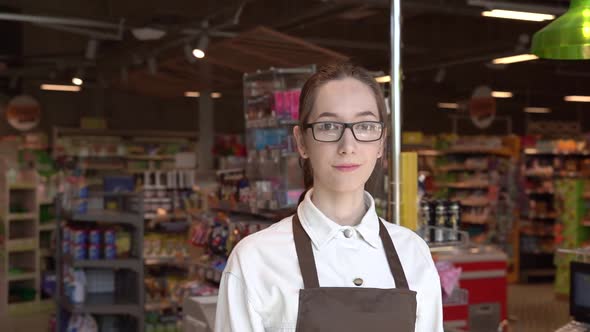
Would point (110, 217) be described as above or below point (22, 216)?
above

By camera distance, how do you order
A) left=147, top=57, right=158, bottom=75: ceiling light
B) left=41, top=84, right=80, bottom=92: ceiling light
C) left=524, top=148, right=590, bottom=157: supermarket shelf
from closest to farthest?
left=147, top=57, right=158, bottom=75: ceiling light < left=524, top=148, right=590, bottom=157: supermarket shelf < left=41, top=84, right=80, bottom=92: ceiling light

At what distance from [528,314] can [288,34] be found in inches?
257

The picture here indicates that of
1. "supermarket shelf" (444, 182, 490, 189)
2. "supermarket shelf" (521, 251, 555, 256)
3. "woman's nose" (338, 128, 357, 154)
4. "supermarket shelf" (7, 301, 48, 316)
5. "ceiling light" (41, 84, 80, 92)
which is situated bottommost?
"supermarket shelf" (7, 301, 48, 316)

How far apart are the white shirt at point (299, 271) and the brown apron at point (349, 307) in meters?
0.03

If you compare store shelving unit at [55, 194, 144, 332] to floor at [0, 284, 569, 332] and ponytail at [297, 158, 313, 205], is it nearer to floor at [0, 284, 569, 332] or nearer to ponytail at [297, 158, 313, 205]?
floor at [0, 284, 569, 332]

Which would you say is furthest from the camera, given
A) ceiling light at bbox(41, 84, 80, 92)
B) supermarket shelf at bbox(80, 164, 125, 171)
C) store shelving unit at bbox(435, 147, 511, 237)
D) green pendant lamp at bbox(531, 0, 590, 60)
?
ceiling light at bbox(41, 84, 80, 92)

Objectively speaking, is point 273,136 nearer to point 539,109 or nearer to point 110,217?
point 110,217

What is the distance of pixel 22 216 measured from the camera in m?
9.93

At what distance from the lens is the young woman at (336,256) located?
1616mm

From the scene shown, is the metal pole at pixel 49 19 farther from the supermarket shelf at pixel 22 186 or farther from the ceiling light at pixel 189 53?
the supermarket shelf at pixel 22 186

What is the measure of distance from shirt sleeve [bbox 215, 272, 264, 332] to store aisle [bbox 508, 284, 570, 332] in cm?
793

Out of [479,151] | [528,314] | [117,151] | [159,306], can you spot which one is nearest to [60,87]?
[117,151]

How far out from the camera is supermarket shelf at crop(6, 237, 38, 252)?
32.4ft

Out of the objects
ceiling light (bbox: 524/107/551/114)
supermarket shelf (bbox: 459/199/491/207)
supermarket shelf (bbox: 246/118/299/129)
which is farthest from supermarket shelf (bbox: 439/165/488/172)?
ceiling light (bbox: 524/107/551/114)
